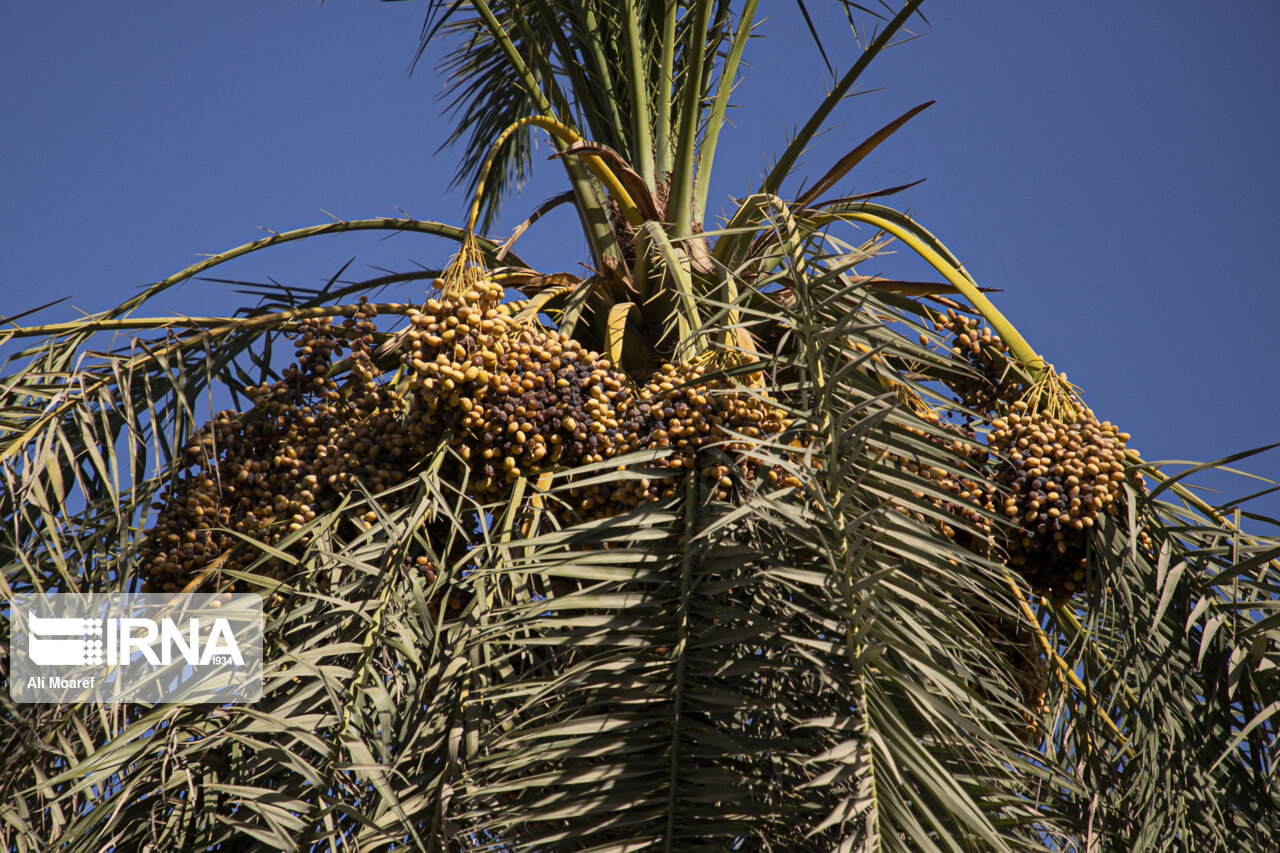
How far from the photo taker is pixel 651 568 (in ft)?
8.06

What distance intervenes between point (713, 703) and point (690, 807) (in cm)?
19

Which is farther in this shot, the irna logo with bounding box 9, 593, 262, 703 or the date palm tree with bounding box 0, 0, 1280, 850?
the irna logo with bounding box 9, 593, 262, 703

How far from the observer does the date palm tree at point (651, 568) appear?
7.03 feet

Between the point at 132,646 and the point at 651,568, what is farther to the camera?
the point at 132,646

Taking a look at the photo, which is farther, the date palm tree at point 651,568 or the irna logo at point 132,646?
the irna logo at point 132,646

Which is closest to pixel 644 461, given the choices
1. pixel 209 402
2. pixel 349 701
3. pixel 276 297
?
pixel 349 701

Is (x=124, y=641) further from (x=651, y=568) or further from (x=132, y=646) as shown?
(x=651, y=568)

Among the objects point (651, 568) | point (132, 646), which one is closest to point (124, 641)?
point (132, 646)

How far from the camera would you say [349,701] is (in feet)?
8.19

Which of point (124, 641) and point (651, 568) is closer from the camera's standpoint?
point (651, 568)

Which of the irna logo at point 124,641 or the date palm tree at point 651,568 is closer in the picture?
the date palm tree at point 651,568

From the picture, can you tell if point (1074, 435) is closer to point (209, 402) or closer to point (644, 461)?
point (644, 461)

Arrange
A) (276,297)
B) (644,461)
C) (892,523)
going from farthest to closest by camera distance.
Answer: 1. (276,297)
2. (644,461)
3. (892,523)

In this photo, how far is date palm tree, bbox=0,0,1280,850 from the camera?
2.14 meters
